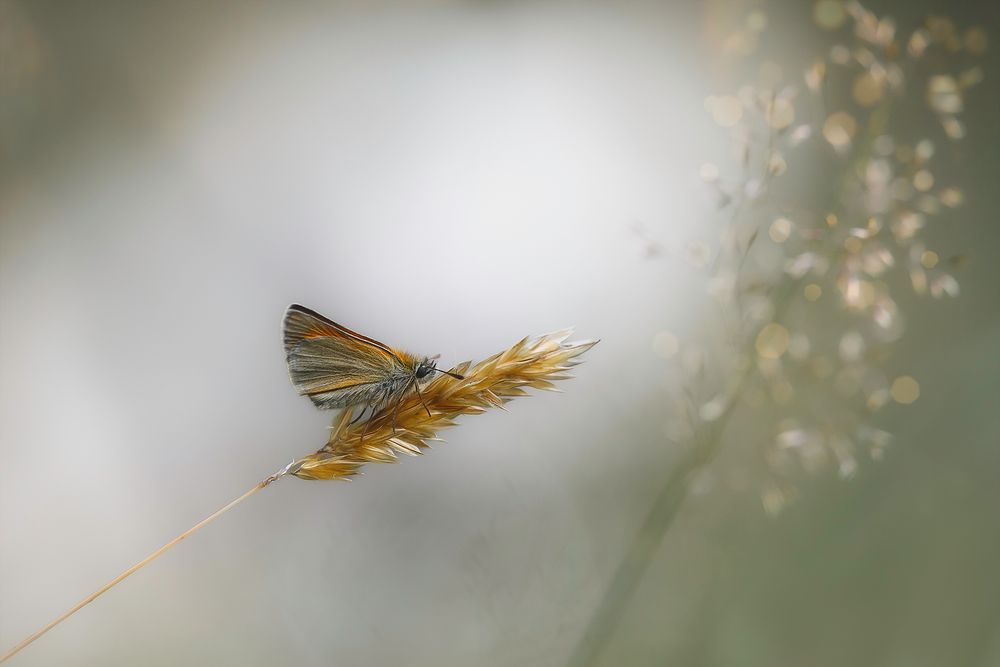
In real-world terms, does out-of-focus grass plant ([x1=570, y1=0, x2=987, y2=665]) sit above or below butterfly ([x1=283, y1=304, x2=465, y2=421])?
above

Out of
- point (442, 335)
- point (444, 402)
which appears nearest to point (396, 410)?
point (444, 402)

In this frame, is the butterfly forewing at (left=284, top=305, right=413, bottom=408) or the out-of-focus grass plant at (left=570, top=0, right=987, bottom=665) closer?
the butterfly forewing at (left=284, top=305, right=413, bottom=408)

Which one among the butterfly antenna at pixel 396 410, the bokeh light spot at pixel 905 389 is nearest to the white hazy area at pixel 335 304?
the bokeh light spot at pixel 905 389

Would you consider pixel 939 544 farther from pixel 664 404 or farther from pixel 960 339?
pixel 664 404

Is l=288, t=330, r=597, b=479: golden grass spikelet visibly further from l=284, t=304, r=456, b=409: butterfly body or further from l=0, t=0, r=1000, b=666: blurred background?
l=0, t=0, r=1000, b=666: blurred background

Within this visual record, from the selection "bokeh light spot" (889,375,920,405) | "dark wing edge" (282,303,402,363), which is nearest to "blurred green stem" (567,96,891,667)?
"bokeh light spot" (889,375,920,405)

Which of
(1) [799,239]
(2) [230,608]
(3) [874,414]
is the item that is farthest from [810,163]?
(2) [230,608]

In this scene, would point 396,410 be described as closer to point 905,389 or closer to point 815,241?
point 815,241
